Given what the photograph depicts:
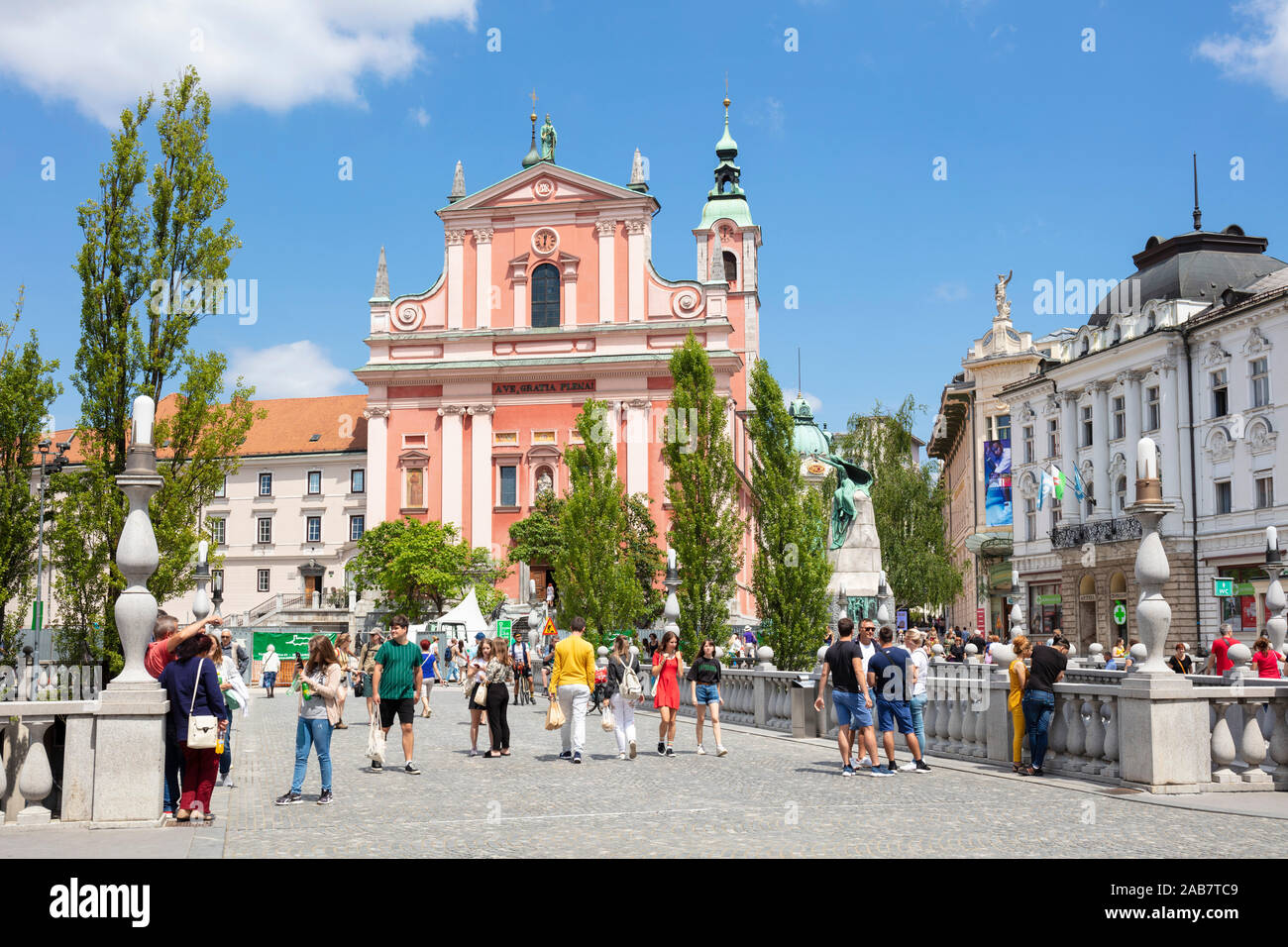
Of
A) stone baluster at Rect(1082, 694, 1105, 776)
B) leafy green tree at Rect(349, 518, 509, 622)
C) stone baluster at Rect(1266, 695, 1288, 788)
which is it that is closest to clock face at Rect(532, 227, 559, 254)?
leafy green tree at Rect(349, 518, 509, 622)

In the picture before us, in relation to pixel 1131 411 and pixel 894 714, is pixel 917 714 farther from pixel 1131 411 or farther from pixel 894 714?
pixel 1131 411

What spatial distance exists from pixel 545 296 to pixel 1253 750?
165 feet

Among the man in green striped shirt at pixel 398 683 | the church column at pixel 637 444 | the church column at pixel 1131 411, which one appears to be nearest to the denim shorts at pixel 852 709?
the man in green striped shirt at pixel 398 683

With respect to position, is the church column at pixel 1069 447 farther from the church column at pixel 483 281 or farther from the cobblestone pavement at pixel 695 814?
the cobblestone pavement at pixel 695 814

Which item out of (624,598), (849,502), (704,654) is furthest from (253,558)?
(704,654)

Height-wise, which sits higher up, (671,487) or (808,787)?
(671,487)

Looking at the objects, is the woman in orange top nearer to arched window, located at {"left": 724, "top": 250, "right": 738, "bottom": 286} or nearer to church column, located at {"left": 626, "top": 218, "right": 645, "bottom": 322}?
church column, located at {"left": 626, "top": 218, "right": 645, "bottom": 322}

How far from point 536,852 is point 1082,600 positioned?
44.1 meters

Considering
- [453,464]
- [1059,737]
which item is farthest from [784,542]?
[453,464]

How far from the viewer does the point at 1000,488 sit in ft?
184

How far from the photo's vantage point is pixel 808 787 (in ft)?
42.4

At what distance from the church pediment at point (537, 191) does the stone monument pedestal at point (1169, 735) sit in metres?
50.1

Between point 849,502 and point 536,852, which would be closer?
point 536,852
